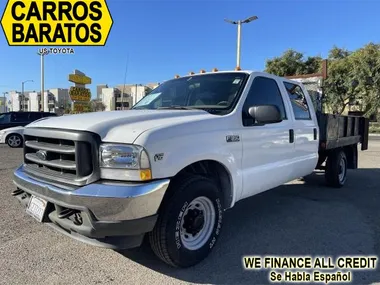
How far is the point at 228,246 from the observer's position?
12.1ft

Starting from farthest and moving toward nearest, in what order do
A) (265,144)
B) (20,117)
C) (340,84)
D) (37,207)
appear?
(340,84) → (20,117) → (265,144) → (37,207)

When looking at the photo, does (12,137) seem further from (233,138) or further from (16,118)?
(233,138)

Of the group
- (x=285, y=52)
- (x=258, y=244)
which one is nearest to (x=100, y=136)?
(x=258, y=244)

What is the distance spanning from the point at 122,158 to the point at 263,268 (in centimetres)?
179

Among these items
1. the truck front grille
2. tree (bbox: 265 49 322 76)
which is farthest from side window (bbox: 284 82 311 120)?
tree (bbox: 265 49 322 76)

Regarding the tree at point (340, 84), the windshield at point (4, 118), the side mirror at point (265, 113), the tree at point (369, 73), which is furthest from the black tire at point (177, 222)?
the tree at point (340, 84)

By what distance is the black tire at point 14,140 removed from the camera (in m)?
14.7

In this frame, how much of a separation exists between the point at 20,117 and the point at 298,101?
15681mm

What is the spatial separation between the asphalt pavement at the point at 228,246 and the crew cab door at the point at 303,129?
29.5 inches

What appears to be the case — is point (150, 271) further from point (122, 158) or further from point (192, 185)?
point (122, 158)

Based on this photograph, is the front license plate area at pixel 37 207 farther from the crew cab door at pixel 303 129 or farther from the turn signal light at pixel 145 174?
the crew cab door at pixel 303 129

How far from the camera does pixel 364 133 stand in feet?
26.9

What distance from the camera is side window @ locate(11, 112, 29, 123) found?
16675 millimetres

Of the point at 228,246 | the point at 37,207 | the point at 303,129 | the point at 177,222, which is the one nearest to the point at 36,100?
the point at 303,129
